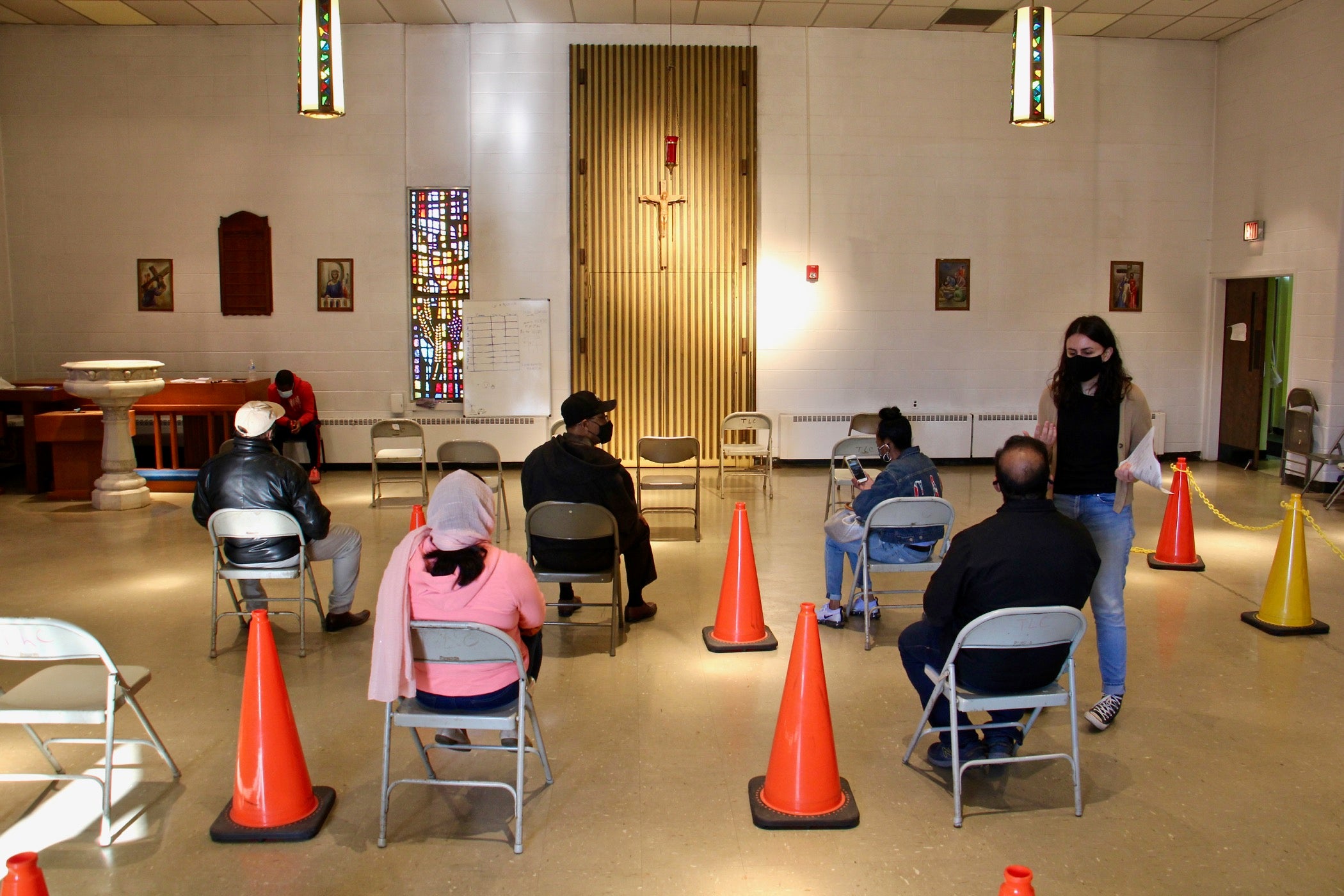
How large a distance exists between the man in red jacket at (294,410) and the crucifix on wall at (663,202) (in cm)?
368

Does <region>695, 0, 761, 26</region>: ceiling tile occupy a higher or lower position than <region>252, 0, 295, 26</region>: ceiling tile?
higher

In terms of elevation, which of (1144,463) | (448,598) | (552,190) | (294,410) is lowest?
(448,598)

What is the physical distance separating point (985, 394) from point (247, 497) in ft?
25.7

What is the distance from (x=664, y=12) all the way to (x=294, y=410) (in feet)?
16.8

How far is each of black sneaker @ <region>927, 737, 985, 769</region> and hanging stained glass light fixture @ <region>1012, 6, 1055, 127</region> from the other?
137 inches

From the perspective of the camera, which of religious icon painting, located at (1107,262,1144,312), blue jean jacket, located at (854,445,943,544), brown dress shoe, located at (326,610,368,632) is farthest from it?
religious icon painting, located at (1107,262,1144,312)

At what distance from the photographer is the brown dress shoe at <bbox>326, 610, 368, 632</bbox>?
507 centimetres

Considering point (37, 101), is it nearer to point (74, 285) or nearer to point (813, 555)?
point (74, 285)

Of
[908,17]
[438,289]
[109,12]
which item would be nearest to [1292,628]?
[908,17]

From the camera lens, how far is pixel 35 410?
8820 mm

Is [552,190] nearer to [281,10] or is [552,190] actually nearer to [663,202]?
[663,202]

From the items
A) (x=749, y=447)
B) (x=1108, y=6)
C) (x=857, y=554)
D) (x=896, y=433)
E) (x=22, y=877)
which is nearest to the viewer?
(x=22, y=877)

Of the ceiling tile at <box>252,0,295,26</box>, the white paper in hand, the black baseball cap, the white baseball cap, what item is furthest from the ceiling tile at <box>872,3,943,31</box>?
the white baseball cap

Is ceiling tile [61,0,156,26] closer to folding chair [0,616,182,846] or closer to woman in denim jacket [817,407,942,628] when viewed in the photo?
folding chair [0,616,182,846]
